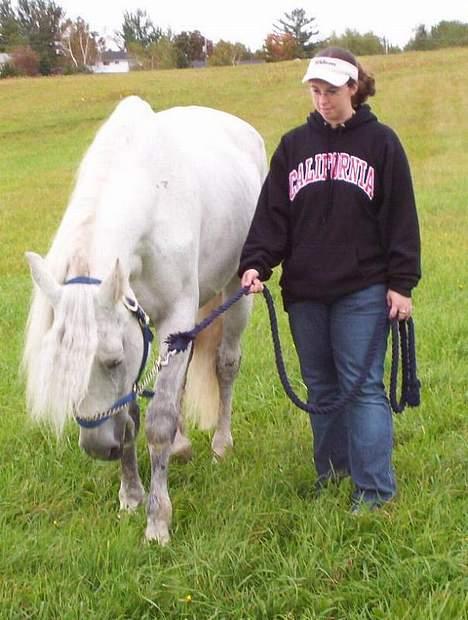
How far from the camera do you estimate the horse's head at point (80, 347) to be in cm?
284

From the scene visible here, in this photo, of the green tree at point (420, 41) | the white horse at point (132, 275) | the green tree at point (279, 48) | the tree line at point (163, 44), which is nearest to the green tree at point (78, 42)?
the tree line at point (163, 44)

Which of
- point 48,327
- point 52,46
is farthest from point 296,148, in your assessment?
point 52,46

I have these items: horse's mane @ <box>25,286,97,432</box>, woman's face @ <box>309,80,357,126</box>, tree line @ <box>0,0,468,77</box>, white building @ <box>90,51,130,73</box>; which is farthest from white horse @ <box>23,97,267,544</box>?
white building @ <box>90,51,130,73</box>

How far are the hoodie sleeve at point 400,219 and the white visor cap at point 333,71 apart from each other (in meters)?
0.31

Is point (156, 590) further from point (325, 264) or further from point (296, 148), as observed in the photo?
point (296, 148)

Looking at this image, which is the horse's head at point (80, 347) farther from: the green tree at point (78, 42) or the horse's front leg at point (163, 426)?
the green tree at point (78, 42)

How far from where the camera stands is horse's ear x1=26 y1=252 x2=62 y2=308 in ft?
9.36

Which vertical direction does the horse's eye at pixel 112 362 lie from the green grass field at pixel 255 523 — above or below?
above

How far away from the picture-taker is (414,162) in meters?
16.7

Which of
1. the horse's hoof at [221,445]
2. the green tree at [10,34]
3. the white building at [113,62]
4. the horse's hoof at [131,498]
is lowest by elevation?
the white building at [113,62]

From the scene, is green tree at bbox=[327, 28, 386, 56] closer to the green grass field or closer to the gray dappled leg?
the green grass field

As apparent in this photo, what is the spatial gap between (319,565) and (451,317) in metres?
3.47

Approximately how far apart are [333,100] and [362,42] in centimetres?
6729

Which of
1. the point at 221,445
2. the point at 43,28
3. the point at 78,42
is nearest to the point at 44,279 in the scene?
the point at 221,445
